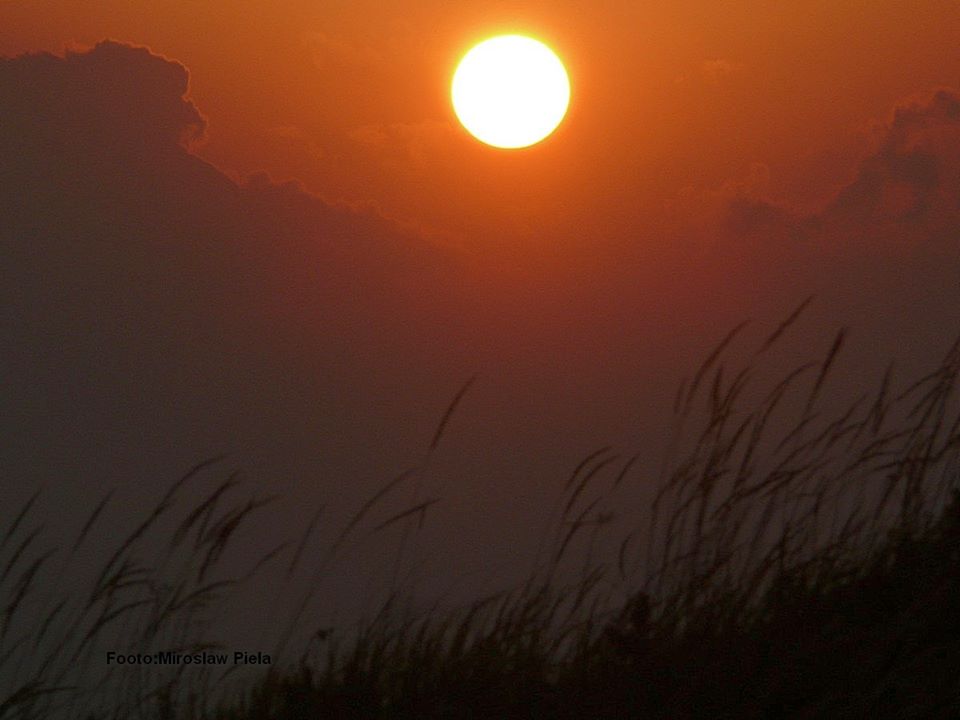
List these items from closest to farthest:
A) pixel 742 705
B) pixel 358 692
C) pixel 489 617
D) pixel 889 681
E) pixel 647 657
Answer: pixel 889 681 < pixel 742 705 < pixel 647 657 < pixel 358 692 < pixel 489 617

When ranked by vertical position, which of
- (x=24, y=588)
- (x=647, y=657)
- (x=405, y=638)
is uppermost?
(x=24, y=588)

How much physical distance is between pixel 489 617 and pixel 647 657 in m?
0.43

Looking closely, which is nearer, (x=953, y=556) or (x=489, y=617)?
(x=953, y=556)

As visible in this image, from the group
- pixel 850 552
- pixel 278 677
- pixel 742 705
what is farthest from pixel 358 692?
pixel 850 552

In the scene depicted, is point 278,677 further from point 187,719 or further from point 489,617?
point 489,617

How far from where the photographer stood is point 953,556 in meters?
1.90

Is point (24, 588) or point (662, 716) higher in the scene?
point (24, 588)

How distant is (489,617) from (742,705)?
652mm

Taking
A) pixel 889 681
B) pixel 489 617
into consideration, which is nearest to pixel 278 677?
pixel 489 617

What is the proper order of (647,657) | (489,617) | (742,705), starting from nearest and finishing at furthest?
1. (742,705)
2. (647,657)
3. (489,617)

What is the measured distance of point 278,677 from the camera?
93.3 inches

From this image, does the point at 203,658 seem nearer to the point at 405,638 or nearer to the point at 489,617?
the point at 405,638

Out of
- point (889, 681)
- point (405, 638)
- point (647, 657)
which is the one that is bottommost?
point (889, 681)

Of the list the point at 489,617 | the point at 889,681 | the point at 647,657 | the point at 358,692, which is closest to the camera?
the point at 889,681
